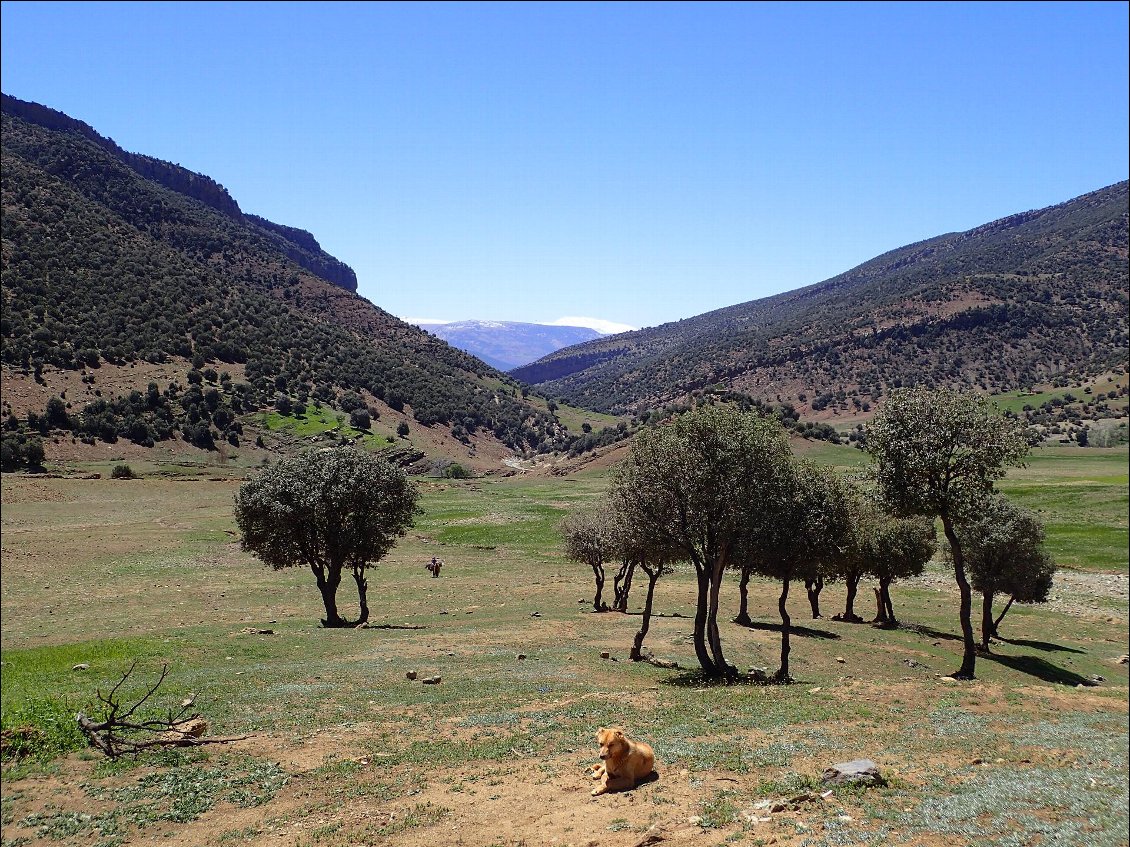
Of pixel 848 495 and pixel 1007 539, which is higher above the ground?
pixel 848 495

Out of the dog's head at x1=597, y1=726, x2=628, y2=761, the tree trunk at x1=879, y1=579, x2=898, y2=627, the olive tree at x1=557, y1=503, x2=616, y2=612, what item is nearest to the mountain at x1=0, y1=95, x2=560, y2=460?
the olive tree at x1=557, y1=503, x2=616, y2=612

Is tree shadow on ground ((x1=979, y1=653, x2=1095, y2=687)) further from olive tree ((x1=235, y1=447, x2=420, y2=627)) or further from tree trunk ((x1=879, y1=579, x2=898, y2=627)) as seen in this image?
olive tree ((x1=235, y1=447, x2=420, y2=627))

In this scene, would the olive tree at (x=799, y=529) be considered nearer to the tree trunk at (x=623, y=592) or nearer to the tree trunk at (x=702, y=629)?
the tree trunk at (x=702, y=629)

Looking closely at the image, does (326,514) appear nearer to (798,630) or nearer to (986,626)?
(798,630)

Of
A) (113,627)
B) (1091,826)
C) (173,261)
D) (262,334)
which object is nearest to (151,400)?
(262,334)

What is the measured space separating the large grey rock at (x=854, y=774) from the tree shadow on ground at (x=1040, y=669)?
24200 millimetres

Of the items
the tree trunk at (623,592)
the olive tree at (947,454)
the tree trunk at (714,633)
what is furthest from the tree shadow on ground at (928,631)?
the tree trunk at (714,633)

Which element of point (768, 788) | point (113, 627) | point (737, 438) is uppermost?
point (737, 438)

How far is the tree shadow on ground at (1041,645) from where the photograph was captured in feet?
119

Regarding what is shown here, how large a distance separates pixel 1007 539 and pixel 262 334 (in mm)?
146322

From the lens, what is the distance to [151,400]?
111938 mm

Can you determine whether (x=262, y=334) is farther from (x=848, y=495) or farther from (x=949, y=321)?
(x=949, y=321)

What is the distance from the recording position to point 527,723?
17625mm

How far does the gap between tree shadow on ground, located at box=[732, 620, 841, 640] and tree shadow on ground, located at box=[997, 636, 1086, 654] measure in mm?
10473
